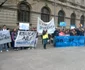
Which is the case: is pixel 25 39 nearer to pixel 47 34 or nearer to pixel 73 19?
pixel 47 34

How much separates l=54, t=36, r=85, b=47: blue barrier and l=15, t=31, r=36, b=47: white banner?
2611 millimetres

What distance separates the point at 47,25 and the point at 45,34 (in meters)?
3.23

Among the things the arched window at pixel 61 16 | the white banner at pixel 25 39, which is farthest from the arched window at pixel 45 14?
the white banner at pixel 25 39

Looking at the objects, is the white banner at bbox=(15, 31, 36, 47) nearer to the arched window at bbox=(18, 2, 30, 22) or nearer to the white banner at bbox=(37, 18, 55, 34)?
the white banner at bbox=(37, 18, 55, 34)

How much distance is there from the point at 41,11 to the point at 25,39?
10435 millimetres

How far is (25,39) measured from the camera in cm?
1527

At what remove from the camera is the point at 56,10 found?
27.6m

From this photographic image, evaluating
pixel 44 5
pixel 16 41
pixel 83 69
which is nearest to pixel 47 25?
pixel 16 41

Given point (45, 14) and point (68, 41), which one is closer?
point (68, 41)

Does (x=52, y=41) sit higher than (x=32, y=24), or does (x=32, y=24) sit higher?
(x=32, y=24)

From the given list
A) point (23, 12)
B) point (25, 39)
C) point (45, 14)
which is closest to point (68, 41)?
point (25, 39)

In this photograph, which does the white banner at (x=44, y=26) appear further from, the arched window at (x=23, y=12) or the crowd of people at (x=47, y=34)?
the arched window at (x=23, y=12)

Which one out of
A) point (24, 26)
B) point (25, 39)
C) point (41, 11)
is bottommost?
point (25, 39)

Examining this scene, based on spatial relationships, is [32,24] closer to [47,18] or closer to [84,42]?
[47,18]
